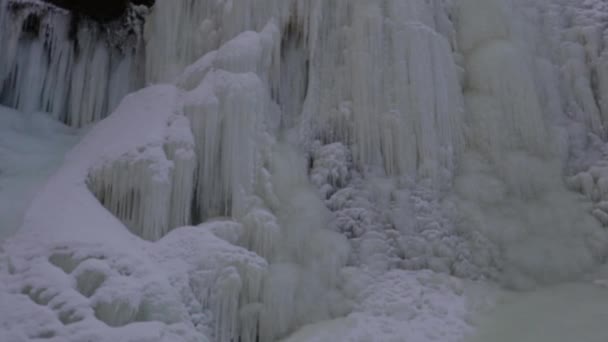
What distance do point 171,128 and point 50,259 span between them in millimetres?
1893

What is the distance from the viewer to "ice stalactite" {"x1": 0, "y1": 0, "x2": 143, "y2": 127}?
27.1ft

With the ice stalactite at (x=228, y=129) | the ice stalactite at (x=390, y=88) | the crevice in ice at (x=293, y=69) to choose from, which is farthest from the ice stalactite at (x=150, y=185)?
the ice stalactite at (x=390, y=88)

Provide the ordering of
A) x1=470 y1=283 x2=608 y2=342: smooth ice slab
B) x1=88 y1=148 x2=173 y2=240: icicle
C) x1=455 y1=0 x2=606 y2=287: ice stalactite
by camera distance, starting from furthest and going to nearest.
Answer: x1=455 y1=0 x2=606 y2=287: ice stalactite, x1=88 y1=148 x2=173 y2=240: icicle, x1=470 y1=283 x2=608 y2=342: smooth ice slab

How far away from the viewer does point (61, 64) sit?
27.7ft

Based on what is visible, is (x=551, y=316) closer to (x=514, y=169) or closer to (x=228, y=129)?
(x=514, y=169)

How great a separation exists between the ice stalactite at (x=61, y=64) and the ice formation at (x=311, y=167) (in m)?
0.03

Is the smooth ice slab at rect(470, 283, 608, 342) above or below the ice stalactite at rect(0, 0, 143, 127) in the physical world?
below

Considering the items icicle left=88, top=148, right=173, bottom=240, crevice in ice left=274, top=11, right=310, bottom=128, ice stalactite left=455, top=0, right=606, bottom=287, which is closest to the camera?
icicle left=88, top=148, right=173, bottom=240

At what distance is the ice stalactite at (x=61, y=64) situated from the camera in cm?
826

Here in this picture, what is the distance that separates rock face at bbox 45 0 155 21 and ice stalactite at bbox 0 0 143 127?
99 millimetres

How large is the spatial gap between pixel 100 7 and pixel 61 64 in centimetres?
94

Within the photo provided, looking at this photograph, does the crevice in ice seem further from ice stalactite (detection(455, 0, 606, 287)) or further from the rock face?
the rock face

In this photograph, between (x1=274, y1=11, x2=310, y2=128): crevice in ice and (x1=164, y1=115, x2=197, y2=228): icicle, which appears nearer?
(x1=164, y1=115, x2=197, y2=228): icicle

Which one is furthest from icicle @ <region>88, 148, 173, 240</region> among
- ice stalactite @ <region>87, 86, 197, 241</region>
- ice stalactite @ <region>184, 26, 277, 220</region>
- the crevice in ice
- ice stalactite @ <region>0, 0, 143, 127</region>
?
ice stalactite @ <region>0, 0, 143, 127</region>
